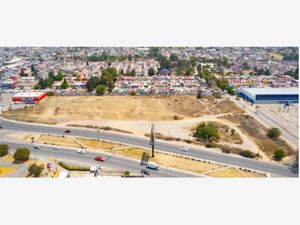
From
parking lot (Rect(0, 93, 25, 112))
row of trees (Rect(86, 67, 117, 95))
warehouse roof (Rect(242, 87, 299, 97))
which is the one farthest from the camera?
row of trees (Rect(86, 67, 117, 95))

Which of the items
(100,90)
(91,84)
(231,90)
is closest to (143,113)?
(100,90)

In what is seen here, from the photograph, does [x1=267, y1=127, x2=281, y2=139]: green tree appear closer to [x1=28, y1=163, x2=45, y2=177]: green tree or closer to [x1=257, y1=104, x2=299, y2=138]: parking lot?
[x1=257, y1=104, x2=299, y2=138]: parking lot

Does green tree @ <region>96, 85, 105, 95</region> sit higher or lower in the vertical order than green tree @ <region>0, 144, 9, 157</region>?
higher

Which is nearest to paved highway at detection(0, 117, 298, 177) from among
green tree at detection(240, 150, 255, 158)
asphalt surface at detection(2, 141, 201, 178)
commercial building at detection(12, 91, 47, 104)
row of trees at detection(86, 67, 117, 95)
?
green tree at detection(240, 150, 255, 158)

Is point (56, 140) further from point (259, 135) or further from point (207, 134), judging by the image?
point (259, 135)

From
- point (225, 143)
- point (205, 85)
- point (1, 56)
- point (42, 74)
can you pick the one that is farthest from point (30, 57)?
point (225, 143)

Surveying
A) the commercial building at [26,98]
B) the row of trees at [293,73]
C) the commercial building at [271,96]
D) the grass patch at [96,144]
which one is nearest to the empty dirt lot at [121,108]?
the commercial building at [26,98]

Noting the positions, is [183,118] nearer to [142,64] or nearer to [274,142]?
[274,142]
